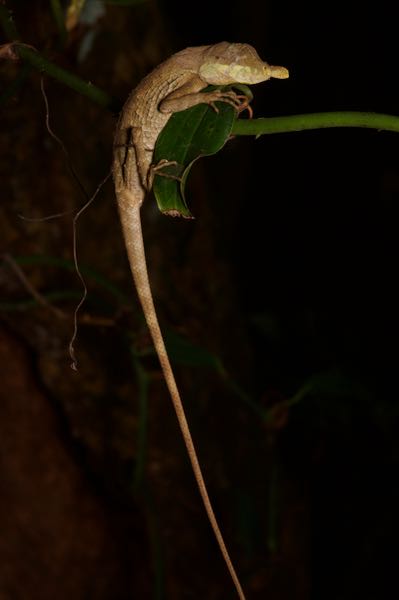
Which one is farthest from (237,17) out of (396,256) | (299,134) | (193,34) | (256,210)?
(396,256)

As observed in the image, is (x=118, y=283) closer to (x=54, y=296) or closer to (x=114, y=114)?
(x=54, y=296)

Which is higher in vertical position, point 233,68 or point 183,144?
point 233,68

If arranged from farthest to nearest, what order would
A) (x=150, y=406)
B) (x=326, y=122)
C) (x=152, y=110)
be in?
(x=150, y=406)
(x=152, y=110)
(x=326, y=122)

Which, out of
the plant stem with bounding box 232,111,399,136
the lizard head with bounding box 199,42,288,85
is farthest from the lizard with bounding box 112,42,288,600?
the plant stem with bounding box 232,111,399,136

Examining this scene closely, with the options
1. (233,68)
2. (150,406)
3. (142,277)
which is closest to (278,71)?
(233,68)

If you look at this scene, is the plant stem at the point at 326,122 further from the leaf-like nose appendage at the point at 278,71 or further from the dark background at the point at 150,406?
the dark background at the point at 150,406

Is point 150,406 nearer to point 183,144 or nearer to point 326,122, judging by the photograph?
point 183,144

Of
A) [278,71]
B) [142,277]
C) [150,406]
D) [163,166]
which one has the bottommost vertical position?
[150,406]
